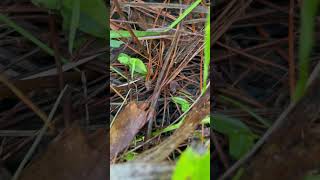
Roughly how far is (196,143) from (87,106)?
17 cm

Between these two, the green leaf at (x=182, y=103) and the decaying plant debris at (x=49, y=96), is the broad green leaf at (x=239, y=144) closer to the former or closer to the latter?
the green leaf at (x=182, y=103)

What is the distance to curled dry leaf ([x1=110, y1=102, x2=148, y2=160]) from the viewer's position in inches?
30.8

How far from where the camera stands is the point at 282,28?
0.81 meters

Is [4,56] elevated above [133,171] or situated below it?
above

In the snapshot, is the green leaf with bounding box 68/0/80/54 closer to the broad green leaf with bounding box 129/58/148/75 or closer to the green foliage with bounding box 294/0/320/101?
the broad green leaf with bounding box 129/58/148/75

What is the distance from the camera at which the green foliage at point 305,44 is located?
77 cm

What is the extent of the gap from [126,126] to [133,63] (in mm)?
86

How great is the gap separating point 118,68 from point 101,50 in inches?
1.7

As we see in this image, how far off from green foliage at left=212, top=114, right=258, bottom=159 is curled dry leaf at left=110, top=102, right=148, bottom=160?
4.0 inches

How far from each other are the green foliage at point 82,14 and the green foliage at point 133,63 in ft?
0.17

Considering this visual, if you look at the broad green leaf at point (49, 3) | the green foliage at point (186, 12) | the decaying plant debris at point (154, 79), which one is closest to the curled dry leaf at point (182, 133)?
the decaying plant debris at point (154, 79)

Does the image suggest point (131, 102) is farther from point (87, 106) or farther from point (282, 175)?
Result: point (282, 175)

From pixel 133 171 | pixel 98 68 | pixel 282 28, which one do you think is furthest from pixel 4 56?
pixel 282 28

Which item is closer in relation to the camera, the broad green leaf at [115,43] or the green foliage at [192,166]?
the green foliage at [192,166]
